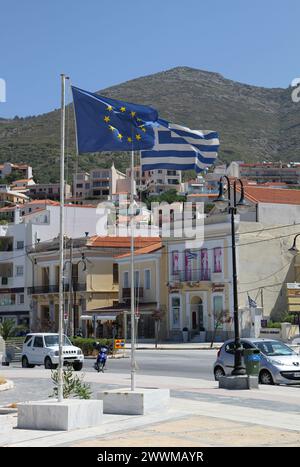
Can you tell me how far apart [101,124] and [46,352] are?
788 inches

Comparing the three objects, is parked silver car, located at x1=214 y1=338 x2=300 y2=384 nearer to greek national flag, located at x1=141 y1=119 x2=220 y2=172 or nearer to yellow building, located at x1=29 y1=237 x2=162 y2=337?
greek national flag, located at x1=141 y1=119 x2=220 y2=172

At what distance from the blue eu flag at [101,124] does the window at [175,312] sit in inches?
1921

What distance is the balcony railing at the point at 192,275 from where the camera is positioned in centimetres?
6241

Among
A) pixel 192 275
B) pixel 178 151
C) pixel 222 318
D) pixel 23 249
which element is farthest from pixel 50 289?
pixel 178 151

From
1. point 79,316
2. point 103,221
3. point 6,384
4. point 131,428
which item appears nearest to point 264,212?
point 79,316

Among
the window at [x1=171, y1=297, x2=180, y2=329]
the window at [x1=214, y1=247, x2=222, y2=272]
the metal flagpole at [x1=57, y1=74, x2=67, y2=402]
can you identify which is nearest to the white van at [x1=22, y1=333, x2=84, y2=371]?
the metal flagpole at [x1=57, y1=74, x2=67, y2=402]

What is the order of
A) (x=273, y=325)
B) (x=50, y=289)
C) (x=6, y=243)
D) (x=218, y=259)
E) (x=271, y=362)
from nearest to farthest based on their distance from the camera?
(x=271, y=362)
(x=273, y=325)
(x=218, y=259)
(x=50, y=289)
(x=6, y=243)

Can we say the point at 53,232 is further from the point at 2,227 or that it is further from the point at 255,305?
the point at 255,305

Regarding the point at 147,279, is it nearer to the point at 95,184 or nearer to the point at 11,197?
the point at 11,197

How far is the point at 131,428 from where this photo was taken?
13477 mm

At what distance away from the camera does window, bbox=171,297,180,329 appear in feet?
213

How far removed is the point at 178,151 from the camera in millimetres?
20141

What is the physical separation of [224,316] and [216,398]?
40967 mm

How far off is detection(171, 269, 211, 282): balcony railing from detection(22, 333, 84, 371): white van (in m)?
28.0
